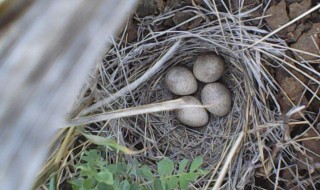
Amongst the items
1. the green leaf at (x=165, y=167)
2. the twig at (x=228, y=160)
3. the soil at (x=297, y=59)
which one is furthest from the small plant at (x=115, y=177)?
the soil at (x=297, y=59)

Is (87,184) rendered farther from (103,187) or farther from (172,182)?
(172,182)

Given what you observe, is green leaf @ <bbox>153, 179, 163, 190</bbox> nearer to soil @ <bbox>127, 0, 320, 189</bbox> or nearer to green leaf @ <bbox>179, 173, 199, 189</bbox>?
green leaf @ <bbox>179, 173, 199, 189</bbox>

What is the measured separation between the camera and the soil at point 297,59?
1195 mm

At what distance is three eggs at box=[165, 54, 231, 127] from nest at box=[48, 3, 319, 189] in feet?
0.06

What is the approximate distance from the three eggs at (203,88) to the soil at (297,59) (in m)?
0.10

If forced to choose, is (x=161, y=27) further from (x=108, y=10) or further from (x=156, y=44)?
→ (x=108, y=10)

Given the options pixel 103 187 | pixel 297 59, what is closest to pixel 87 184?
pixel 103 187

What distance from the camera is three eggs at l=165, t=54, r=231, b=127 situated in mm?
1309

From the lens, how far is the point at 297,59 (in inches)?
47.7

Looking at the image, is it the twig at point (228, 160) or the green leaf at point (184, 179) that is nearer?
the green leaf at point (184, 179)

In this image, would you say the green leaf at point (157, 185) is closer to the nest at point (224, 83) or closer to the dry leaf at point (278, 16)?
the nest at point (224, 83)

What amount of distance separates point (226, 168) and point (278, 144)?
123 millimetres

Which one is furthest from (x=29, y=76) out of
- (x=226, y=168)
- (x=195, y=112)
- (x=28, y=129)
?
(x=195, y=112)

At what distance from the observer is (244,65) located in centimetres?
125
